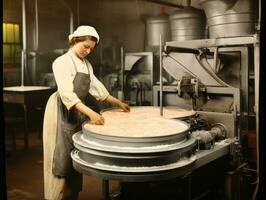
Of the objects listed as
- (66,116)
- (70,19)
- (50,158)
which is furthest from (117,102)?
(70,19)

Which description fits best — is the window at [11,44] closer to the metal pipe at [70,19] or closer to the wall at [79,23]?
the wall at [79,23]

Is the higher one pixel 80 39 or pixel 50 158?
pixel 80 39

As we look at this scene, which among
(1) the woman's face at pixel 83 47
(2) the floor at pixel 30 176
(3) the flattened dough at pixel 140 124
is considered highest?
(1) the woman's face at pixel 83 47

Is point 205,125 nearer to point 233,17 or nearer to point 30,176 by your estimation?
point 233,17

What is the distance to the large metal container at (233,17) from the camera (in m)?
2.77

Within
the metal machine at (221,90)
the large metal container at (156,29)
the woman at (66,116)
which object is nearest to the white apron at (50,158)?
the woman at (66,116)

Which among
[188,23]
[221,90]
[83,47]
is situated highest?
[188,23]

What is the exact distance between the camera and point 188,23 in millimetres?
3338

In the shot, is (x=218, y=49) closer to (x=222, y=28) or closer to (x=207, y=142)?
(x=222, y=28)

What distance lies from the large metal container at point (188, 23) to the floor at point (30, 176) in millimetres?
1697

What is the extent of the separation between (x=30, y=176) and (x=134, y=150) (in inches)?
72.9

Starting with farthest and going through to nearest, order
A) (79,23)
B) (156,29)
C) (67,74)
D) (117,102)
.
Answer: (156,29)
(79,23)
(117,102)
(67,74)

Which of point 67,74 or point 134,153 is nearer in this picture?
point 134,153

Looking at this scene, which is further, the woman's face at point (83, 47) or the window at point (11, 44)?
the woman's face at point (83, 47)
